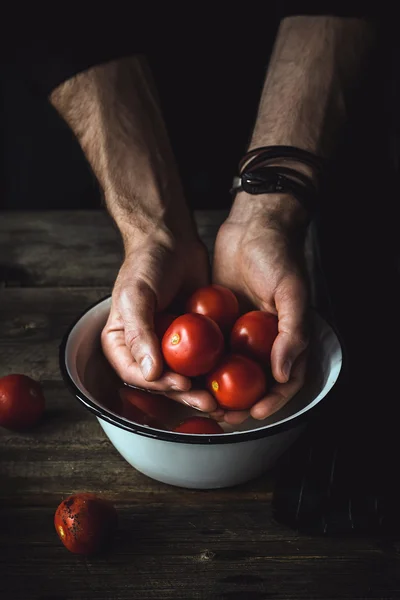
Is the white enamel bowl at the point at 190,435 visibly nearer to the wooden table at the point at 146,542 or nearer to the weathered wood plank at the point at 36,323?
the wooden table at the point at 146,542

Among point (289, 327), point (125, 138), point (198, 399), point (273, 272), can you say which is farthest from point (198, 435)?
point (125, 138)

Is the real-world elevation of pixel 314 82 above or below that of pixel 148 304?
above

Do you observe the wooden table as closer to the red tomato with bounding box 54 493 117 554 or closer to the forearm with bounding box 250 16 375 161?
the red tomato with bounding box 54 493 117 554

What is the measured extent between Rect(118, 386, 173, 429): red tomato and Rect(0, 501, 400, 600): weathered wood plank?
13 centimetres

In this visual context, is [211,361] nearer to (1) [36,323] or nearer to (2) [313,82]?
(1) [36,323]

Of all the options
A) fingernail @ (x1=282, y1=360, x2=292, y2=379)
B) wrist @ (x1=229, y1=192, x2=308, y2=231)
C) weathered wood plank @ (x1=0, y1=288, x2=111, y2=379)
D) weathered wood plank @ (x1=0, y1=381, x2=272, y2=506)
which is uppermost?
wrist @ (x1=229, y1=192, x2=308, y2=231)

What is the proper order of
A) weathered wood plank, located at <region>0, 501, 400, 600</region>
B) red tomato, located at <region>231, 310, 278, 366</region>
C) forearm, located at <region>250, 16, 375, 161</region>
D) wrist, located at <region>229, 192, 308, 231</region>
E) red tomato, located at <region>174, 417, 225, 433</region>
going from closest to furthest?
1. weathered wood plank, located at <region>0, 501, 400, 600</region>
2. red tomato, located at <region>174, 417, 225, 433</region>
3. red tomato, located at <region>231, 310, 278, 366</region>
4. wrist, located at <region>229, 192, 308, 231</region>
5. forearm, located at <region>250, 16, 375, 161</region>

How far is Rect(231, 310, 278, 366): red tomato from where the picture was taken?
3.66 ft

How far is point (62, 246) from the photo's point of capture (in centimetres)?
170

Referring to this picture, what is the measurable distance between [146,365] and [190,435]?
0.19 m

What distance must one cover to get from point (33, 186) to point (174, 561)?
1.24m

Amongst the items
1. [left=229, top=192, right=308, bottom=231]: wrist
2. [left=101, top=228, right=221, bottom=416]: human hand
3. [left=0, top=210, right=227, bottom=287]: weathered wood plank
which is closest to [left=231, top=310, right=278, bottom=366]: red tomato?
[left=101, top=228, right=221, bottom=416]: human hand

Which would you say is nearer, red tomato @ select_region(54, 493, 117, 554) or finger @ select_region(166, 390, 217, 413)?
red tomato @ select_region(54, 493, 117, 554)

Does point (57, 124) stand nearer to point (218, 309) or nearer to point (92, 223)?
point (92, 223)
